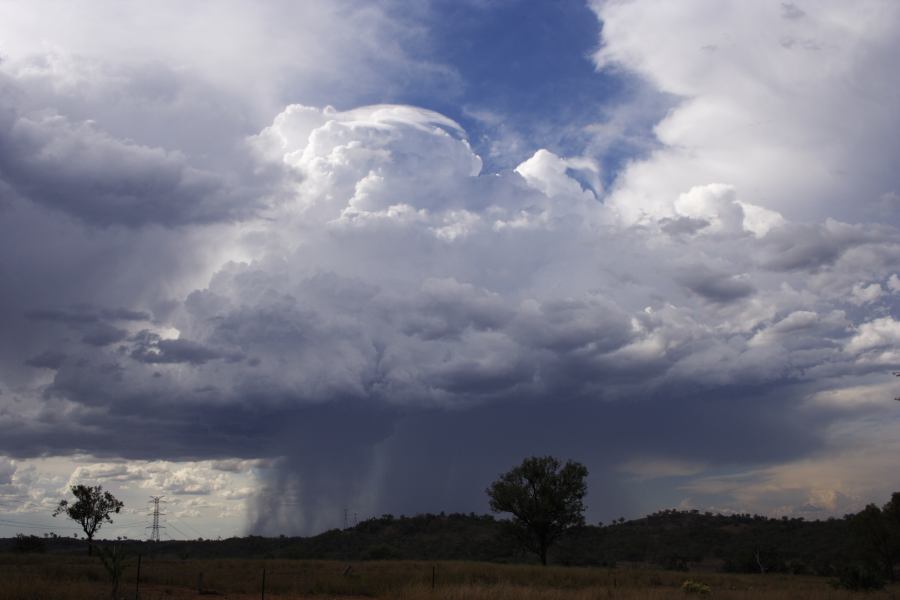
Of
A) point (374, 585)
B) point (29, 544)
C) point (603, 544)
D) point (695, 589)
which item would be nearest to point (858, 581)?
point (695, 589)

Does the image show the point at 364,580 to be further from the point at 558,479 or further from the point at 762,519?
the point at 762,519

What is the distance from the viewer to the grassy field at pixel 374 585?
33.1m

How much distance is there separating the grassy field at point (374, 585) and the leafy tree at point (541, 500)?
17254 mm

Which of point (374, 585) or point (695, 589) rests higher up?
point (374, 585)

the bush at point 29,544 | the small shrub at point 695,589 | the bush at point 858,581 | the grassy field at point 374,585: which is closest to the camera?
the grassy field at point 374,585

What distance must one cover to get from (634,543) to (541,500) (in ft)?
167

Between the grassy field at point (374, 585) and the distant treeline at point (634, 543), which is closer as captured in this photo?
the grassy field at point (374, 585)

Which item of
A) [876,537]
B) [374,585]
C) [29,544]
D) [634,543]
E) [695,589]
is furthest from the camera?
[634,543]

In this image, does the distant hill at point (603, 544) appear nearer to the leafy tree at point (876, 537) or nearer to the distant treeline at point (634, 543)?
the distant treeline at point (634, 543)

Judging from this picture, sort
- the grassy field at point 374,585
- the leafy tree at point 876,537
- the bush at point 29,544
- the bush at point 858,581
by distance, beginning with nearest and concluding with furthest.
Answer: the grassy field at point 374,585 → the bush at point 858,581 → the leafy tree at point 876,537 → the bush at point 29,544

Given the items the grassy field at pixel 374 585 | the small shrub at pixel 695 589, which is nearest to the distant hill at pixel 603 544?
the grassy field at pixel 374 585

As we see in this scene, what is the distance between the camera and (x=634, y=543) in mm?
117000

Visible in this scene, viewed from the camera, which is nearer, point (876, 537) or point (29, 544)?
point (876, 537)

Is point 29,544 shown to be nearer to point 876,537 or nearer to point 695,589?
point 695,589
